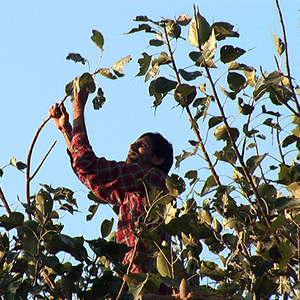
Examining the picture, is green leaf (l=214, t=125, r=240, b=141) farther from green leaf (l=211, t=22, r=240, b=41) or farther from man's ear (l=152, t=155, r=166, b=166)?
man's ear (l=152, t=155, r=166, b=166)

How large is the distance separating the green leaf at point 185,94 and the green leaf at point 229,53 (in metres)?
0.14

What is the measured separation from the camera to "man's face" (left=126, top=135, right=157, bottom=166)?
3.85m

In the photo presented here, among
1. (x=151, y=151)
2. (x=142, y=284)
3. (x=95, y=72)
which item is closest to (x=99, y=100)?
(x=95, y=72)

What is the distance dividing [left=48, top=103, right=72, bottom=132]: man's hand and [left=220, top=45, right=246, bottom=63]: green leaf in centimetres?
132

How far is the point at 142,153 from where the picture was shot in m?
3.87

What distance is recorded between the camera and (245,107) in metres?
2.40

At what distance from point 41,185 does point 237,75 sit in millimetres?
1133

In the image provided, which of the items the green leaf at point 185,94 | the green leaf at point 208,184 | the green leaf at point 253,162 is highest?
the green leaf at point 185,94

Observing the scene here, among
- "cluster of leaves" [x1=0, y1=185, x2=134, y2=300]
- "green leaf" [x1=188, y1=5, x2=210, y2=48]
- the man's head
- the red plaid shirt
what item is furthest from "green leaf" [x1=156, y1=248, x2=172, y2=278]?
the man's head

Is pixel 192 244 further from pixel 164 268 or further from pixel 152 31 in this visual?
pixel 152 31

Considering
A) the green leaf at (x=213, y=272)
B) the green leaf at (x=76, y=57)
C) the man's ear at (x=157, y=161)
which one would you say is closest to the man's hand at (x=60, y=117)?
the man's ear at (x=157, y=161)

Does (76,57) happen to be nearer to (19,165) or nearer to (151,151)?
(19,165)

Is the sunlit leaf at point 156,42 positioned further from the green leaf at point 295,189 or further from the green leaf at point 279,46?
the green leaf at point 295,189

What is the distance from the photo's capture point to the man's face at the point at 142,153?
3.85m
